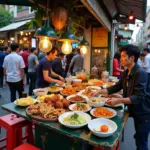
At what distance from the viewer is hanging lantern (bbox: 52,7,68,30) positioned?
338 cm

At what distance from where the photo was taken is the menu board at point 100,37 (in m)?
7.69

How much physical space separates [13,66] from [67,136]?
3.12 metres

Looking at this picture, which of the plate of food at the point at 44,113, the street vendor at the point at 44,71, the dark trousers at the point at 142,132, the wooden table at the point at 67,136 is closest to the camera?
the wooden table at the point at 67,136

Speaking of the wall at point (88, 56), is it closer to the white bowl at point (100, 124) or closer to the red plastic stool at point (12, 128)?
the red plastic stool at point (12, 128)

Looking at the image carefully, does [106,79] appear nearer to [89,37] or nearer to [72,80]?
[72,80]

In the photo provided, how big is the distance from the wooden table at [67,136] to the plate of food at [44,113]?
0.06 meters

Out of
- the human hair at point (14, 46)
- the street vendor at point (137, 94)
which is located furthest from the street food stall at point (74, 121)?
the human hair at point (14, 46)

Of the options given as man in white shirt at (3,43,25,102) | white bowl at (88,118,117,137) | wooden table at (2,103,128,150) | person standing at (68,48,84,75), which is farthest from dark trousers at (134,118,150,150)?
person standing at (68,48,84,75)

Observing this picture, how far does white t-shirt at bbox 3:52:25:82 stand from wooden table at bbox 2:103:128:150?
6.85ft

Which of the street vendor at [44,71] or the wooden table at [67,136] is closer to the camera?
the wooden table at [67,136]

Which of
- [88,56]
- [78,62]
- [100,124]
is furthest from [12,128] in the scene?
[88,56]

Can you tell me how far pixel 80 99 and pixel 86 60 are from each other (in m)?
5.38

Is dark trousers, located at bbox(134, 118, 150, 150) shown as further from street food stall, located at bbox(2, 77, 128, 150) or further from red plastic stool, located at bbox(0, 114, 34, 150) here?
red plastic stool, located at bbox(0, 114, 34, 150)

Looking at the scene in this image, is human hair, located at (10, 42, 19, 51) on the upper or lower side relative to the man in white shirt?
upper
